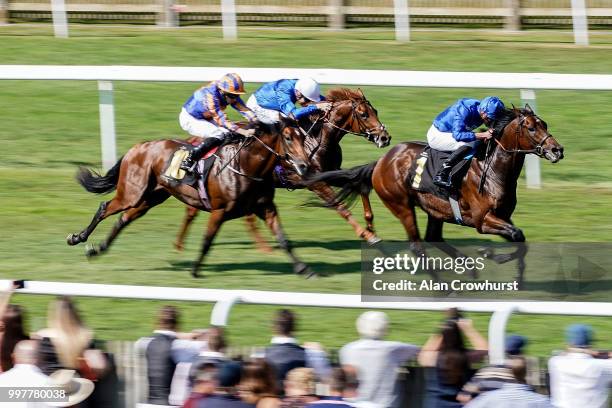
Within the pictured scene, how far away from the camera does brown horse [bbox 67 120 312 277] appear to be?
9.65 m

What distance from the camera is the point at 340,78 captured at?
11938 mm

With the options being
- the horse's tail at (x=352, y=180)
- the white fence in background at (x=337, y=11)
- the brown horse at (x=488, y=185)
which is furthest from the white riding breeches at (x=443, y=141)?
the white fence in background at (x=337, y=11)

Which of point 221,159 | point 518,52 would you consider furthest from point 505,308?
point 518,52

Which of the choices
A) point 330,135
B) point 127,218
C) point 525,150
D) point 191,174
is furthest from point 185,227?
point 525,150

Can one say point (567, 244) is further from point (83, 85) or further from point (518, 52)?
point (83, 85)

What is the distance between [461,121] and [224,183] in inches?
74.3

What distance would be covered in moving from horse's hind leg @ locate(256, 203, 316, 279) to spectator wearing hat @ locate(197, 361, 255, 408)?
4.51 meters

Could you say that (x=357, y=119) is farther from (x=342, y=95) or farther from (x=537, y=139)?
(x=537, y=139)

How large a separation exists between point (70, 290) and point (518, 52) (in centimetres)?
1016

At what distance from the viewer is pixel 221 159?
32.3 feet

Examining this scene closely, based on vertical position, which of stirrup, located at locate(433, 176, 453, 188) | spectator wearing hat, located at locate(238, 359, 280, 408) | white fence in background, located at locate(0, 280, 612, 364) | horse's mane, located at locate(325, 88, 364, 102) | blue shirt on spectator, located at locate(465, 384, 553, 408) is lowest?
blue shirt on spectator, located at locate(465, 384, 553, 408)

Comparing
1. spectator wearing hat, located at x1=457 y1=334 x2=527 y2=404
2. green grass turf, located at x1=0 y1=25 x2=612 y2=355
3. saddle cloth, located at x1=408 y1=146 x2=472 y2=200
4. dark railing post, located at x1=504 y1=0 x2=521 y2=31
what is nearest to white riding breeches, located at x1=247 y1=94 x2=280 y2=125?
green grass turf, located at x1=0 y1=25 x2=612 y2=355

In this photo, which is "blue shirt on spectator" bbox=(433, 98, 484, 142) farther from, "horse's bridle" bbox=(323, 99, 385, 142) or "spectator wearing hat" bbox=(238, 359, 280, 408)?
"spectator wearing hat" bbox=(238, 359, 280, 408)

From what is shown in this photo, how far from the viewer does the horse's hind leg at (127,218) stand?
10102mm
